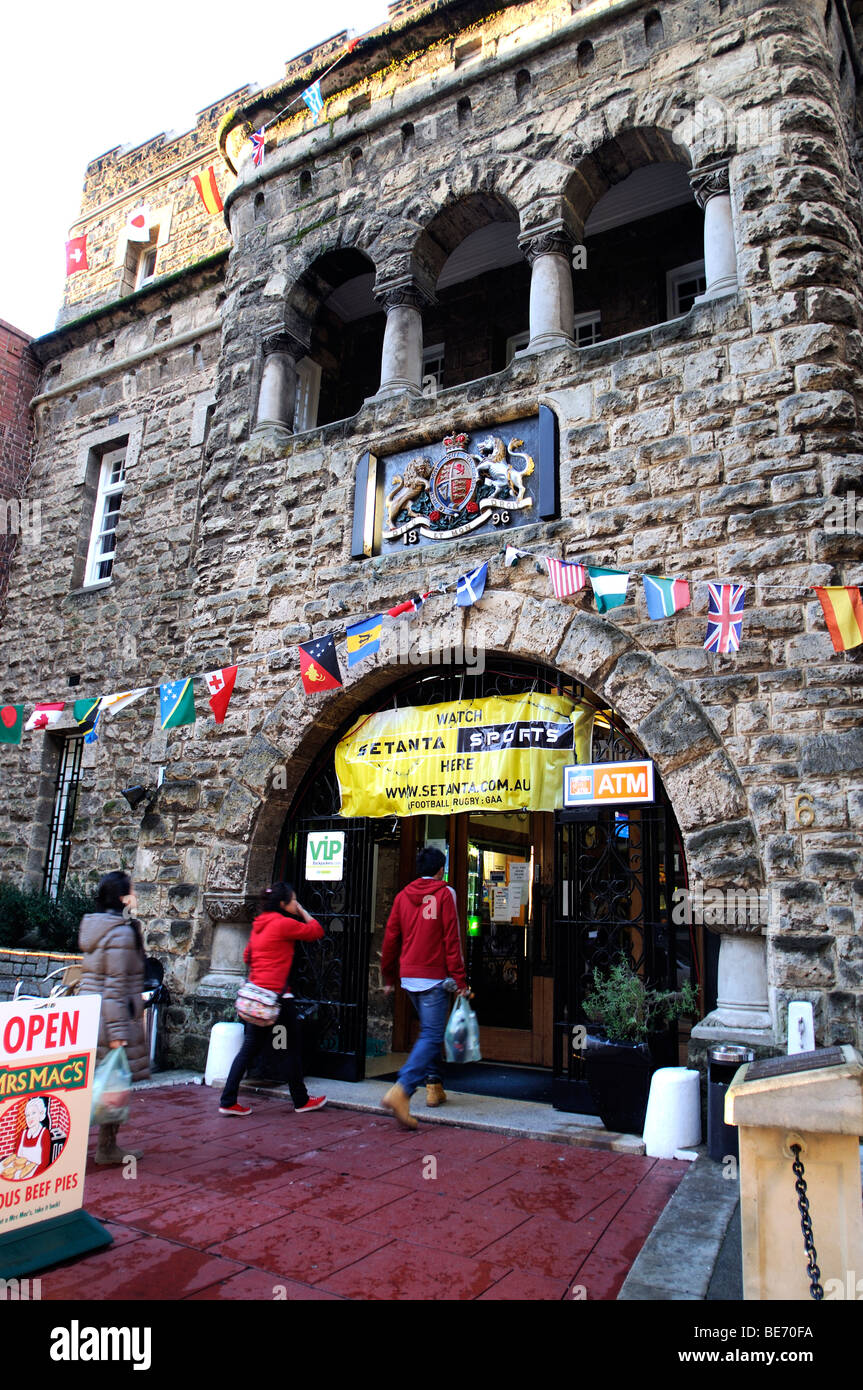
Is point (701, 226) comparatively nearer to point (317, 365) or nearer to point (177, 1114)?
point (317, 365)

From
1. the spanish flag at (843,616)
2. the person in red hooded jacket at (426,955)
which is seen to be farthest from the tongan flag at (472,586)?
the spanish flag at (843,616)

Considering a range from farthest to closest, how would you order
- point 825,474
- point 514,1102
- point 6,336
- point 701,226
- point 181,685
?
point 6,336, point 701,226, point 181,685, point 514,1102, point 825,474

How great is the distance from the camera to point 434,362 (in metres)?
10.1

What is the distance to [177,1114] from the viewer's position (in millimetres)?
5961

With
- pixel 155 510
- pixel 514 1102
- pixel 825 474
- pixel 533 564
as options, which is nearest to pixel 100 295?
pixel 155 510

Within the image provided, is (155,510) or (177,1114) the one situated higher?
(155,510)

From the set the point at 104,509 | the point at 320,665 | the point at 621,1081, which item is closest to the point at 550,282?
the point at 320,665

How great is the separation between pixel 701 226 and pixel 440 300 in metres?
2.82

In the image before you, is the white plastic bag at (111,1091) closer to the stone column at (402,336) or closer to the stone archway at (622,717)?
the stone archway at (622,717)

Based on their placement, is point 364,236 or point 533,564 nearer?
point 533,564

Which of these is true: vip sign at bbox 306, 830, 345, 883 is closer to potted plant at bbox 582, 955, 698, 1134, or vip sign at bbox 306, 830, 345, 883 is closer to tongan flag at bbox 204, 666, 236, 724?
tongan flag at bbox 204, 666, 236, 724

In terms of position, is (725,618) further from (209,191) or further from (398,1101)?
(209,191)

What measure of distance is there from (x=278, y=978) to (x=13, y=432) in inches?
389

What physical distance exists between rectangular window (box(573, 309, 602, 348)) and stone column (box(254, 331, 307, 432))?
9.27 feet
